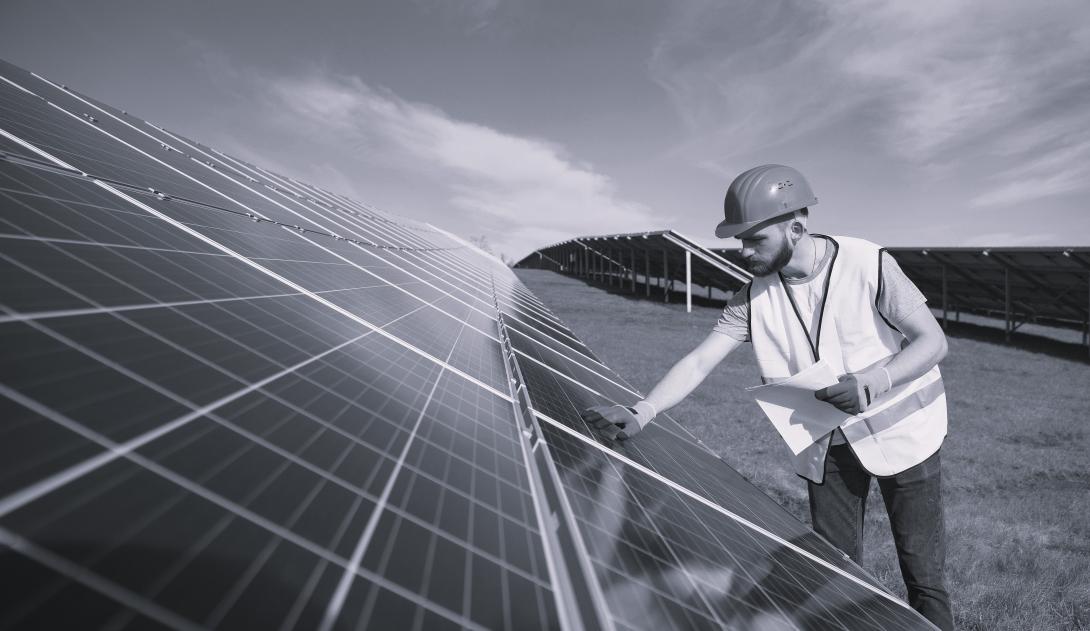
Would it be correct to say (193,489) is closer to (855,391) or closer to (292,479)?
(292,479)

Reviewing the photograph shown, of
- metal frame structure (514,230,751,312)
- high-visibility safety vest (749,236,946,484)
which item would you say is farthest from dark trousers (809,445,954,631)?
metal frame structure (514,230,751,312)

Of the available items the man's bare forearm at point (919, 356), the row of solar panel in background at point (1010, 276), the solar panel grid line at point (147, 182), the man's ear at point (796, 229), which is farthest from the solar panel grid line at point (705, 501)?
the row of solar panel in background at point (1010, 276)

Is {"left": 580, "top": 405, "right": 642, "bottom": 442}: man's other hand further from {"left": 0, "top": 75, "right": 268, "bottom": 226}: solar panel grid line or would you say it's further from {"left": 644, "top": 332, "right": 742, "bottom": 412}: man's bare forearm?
{"left": 0, "top": 75, "right": 268, "bottom": 226}: solar panel grid line

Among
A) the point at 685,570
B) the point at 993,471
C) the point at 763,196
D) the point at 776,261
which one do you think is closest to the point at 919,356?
the point at 776,261

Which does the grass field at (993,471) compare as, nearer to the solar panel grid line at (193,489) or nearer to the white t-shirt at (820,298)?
the white t-shirt at (820,298)

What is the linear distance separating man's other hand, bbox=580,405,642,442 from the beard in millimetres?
1334

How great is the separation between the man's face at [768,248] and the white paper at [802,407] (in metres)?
0.75

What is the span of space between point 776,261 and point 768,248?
4.3 inches

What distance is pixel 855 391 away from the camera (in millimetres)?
3246

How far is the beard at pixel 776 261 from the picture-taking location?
152 inches

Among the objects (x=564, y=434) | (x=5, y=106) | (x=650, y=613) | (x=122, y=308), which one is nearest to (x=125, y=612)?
(x=650, y=613)

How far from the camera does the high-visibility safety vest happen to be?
11.7 ft

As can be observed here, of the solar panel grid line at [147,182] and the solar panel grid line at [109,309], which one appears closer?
the solar panel grid line at [109,309]

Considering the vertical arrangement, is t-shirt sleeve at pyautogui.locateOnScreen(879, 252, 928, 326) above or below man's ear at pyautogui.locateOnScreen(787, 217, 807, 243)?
below
